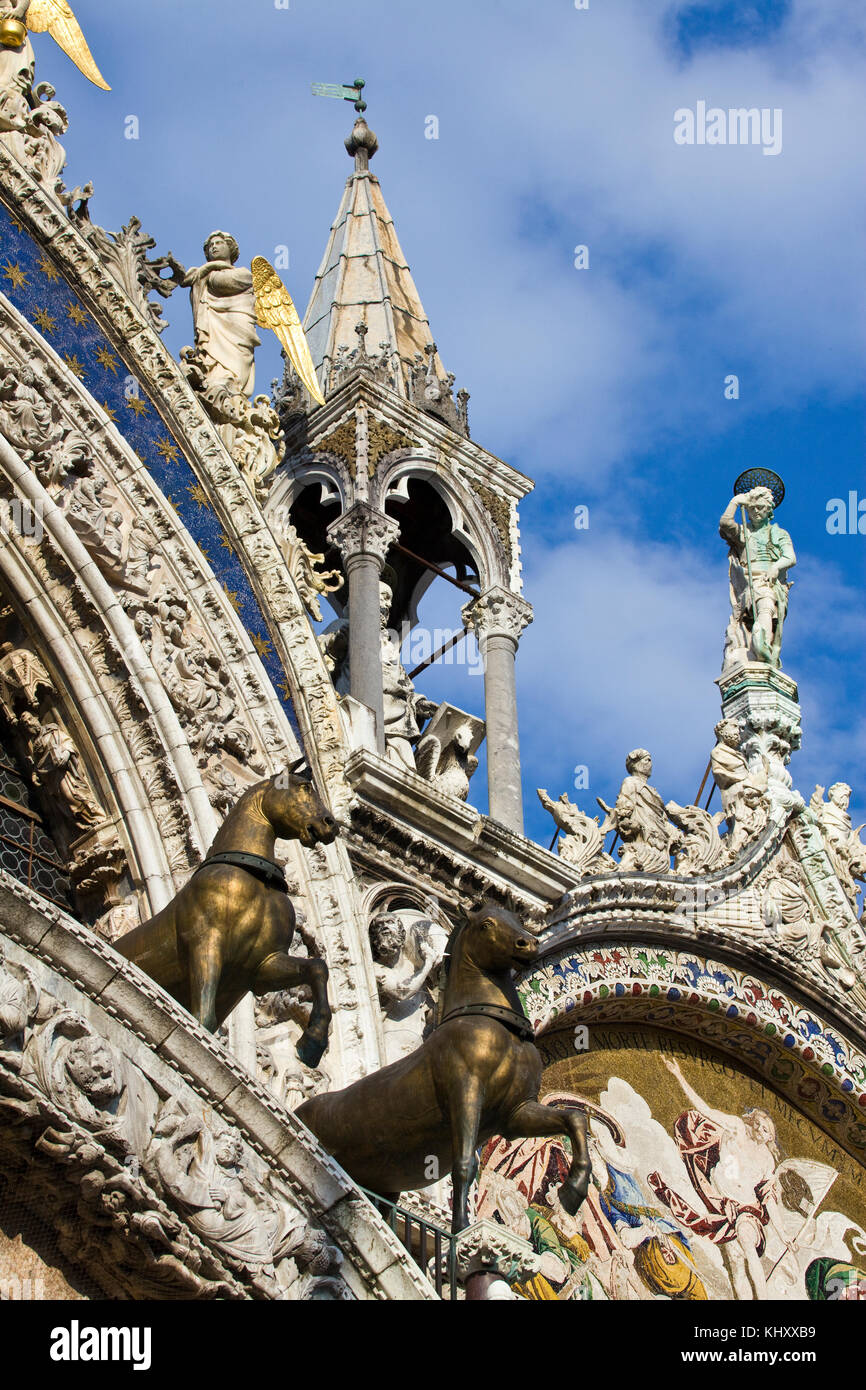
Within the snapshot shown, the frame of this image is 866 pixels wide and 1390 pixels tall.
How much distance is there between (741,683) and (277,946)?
9.88 metres

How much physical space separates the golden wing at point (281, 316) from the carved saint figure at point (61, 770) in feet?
14.3

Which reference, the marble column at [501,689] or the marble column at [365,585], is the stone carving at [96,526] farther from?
the marble column at [501,689]

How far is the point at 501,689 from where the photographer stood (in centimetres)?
1614

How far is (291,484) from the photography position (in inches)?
654

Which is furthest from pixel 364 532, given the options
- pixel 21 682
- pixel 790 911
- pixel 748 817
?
pixel 790 911

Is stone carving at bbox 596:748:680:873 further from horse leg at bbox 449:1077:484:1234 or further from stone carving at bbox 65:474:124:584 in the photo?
horse leg at bbox 449:1077:484:1234

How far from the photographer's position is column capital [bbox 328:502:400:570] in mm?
15641

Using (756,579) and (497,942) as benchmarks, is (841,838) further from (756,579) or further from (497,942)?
(497,942)

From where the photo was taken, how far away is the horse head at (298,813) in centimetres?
998

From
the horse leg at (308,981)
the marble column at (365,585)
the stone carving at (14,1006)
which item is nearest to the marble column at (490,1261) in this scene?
the horse leg at (308,981)

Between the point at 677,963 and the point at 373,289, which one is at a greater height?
the point at 373,289

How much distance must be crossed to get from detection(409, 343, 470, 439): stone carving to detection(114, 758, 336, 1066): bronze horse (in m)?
7.41
